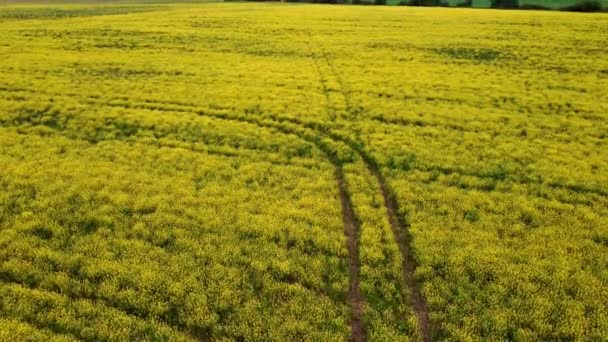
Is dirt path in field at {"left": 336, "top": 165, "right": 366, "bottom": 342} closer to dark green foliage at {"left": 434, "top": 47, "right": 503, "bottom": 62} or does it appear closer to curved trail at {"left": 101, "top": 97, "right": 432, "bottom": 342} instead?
curved trail at {"left": 101, "top": 97, "right": 432, "bottom": 342}

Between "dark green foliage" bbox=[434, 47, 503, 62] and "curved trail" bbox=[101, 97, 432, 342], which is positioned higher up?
"dark green foliage" bbox=[434, 47, 503, 62]

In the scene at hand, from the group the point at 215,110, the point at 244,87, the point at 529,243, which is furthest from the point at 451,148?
the point at 244,87

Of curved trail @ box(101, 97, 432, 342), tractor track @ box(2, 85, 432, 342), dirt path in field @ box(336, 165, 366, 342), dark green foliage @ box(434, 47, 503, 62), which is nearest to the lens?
dirt path in field @ box(336, 165, 366, 342)

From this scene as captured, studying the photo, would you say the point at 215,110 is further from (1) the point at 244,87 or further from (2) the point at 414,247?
(2) the point at 414,247

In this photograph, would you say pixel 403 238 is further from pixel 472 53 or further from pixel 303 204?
pixel 472 53

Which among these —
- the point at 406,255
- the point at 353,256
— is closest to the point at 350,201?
the point at 353,256

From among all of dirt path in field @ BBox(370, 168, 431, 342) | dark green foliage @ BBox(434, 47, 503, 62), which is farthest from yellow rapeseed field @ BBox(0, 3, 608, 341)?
dark green foliage @ BBox(434, 47, 503, 62)

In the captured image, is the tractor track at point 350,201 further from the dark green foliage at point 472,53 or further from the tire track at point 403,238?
the dark green foliage at point 472,53
